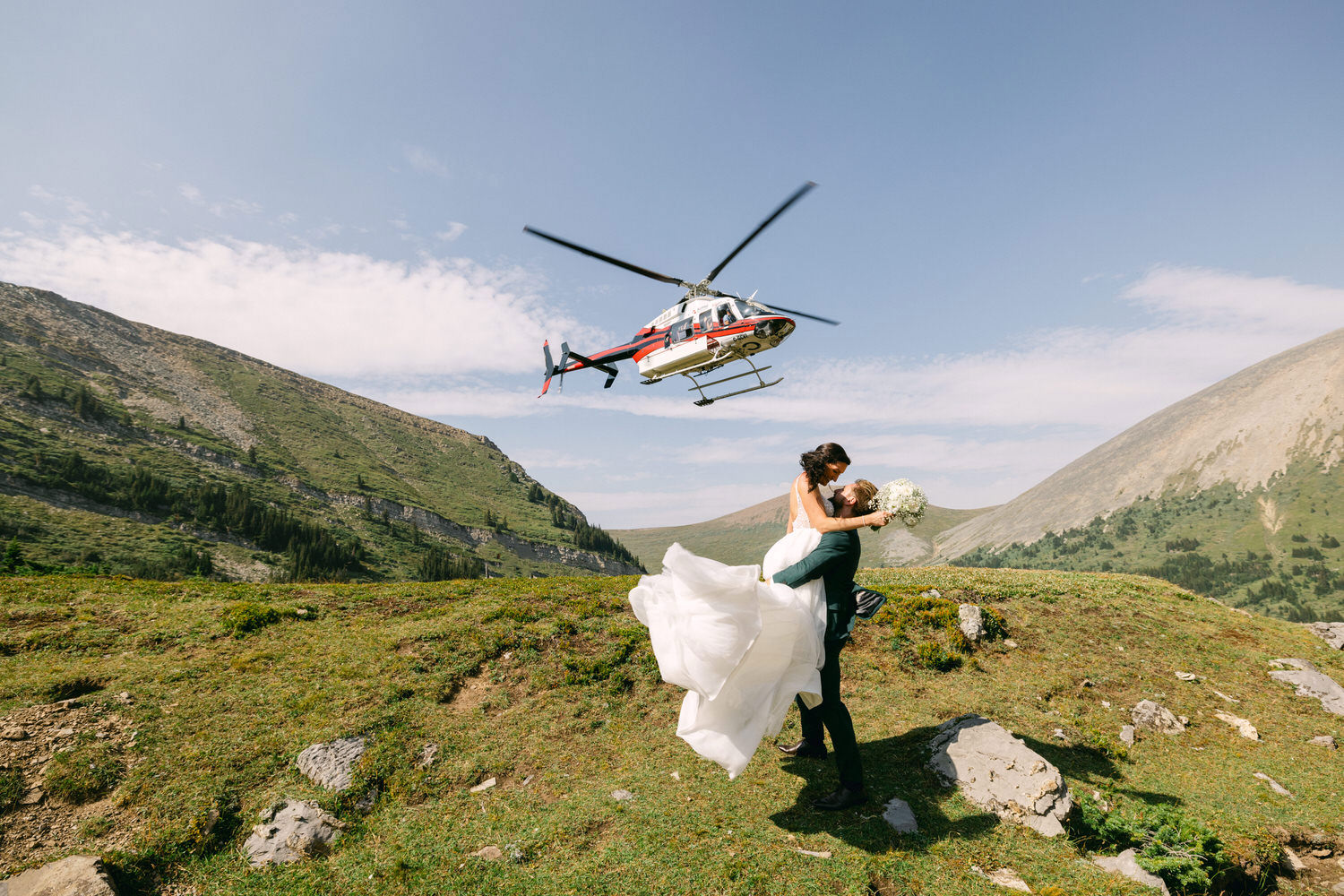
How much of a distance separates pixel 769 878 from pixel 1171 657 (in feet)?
45.1

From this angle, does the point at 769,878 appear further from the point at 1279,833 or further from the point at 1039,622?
the point at 1039,622

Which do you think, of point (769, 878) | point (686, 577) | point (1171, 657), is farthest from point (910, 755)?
point (1171, 657)

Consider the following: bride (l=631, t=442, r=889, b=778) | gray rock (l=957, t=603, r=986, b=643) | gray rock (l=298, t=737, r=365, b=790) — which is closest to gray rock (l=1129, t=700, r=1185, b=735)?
gray rock (l=957, t=603, r=986, b=643)

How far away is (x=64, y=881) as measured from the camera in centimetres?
590

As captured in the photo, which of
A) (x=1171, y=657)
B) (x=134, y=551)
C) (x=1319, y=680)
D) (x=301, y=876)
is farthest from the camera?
(x=134, y=551)

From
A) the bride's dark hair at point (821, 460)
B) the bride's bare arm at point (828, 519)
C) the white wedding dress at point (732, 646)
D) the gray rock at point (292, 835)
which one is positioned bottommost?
the gray rock at point (292, 835)

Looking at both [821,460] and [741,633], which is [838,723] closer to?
[741,633]

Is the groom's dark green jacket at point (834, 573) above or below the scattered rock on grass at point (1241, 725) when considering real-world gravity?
above

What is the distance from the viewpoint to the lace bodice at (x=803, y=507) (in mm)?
7266

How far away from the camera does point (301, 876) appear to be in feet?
21.4

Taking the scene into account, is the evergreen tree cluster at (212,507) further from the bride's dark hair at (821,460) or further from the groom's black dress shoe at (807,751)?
the bride's dark hair at (821,460)

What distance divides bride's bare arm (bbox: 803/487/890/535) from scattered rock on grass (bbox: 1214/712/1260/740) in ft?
35.5

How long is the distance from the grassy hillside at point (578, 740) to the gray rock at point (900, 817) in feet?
0.46

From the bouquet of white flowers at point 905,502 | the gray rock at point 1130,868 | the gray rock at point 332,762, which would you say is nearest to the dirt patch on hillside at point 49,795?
the gray rock at point 332,762
